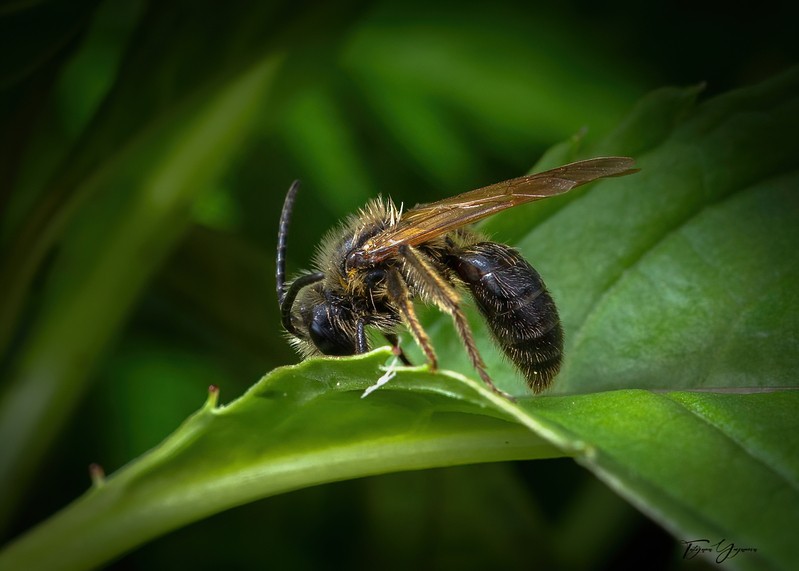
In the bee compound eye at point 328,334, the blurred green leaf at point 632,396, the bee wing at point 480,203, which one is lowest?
the blurred green leaf at point 632,396

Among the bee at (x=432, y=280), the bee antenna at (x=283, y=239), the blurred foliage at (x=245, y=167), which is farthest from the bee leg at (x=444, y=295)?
the blurred foliage at (x=245, y=167)

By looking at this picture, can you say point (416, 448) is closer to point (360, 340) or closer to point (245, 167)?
point (360, 340)

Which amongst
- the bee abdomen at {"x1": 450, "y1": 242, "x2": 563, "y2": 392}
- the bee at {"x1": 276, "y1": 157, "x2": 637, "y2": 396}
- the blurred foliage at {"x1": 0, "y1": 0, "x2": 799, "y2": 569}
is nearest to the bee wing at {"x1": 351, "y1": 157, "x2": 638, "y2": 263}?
the bee at {"x1": 276, "y1": 157, "x2": 637, "y2": 396}

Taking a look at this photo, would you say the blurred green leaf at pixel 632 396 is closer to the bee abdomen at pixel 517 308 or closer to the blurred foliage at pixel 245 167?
the bee abdomen at pixel 517 308

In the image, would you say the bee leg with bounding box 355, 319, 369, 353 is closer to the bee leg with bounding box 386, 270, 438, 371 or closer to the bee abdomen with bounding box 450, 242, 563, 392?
the bee leg with bounding box 386, 270, 438, 371

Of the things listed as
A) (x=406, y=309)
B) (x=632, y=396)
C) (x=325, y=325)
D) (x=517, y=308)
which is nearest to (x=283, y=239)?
(x=325, y=325)
